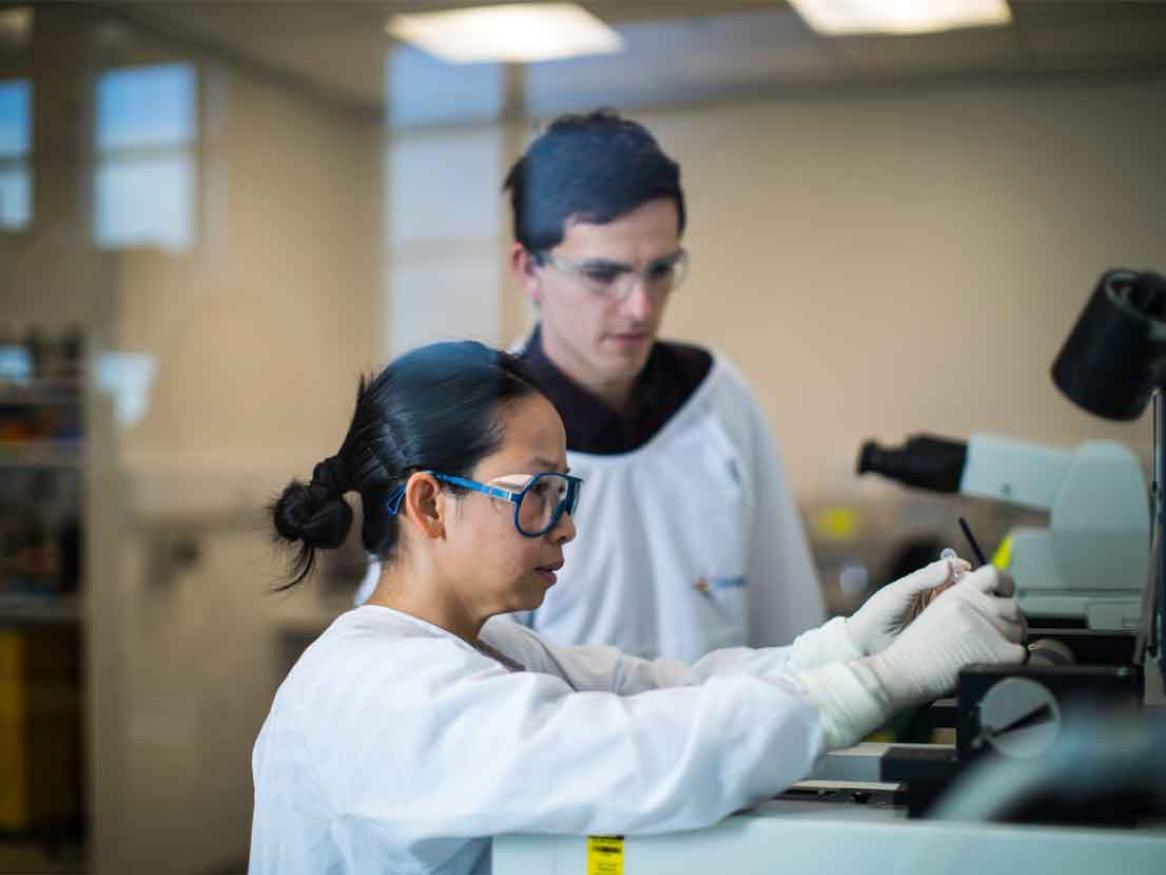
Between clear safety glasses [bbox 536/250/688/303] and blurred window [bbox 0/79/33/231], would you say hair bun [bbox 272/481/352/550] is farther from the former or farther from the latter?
blurred window [bbox 0/79/33/231]

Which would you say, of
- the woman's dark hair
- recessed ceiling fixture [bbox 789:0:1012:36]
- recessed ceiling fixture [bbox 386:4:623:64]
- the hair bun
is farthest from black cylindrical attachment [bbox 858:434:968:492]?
recessed ceiling fixture [bbox 386:4:623:64]

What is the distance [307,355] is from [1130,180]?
2.29 meters

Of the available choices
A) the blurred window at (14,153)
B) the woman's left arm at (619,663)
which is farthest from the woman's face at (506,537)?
the blurred window at (14,153)

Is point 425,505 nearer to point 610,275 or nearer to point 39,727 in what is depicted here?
point 610,275

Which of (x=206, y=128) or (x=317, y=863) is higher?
(x=206, y=128)

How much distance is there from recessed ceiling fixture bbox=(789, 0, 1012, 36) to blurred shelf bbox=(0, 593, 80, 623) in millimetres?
2384

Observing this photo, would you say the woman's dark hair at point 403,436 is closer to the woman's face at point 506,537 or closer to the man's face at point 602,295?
the woman's face at point 506,537

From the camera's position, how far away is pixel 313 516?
4.44 feet

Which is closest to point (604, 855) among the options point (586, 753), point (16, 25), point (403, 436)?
point (586, 753)

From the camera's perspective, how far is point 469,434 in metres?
1.26

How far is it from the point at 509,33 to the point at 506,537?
2.10 m

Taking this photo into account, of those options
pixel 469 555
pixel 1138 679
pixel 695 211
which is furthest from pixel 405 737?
pixel 695 211

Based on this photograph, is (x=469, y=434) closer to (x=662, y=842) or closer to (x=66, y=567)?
(x=662, y=842)

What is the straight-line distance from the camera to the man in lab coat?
1735mm
